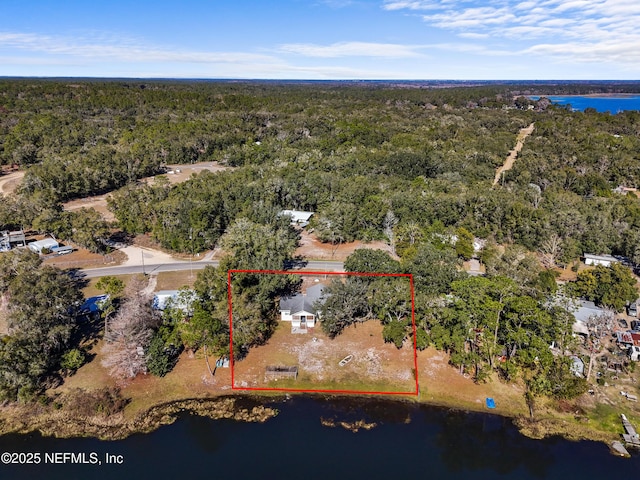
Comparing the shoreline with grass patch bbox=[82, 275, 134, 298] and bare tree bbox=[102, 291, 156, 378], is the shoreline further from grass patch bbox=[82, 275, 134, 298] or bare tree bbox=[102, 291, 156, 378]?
grass patch bbox=[82, 275, 134, 298]

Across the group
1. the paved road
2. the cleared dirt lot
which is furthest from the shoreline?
the paved road

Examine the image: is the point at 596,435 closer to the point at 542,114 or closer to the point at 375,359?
the point at 375,359

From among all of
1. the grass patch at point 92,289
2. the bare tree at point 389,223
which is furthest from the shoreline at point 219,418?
the bare tree at point 389,223

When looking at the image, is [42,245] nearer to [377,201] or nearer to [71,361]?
[71,361]

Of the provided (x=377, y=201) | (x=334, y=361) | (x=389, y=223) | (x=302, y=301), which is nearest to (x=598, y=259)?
(x=389, y=223)

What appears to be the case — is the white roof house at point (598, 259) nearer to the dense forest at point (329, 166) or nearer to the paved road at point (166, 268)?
the dense forest at point (329, 166)

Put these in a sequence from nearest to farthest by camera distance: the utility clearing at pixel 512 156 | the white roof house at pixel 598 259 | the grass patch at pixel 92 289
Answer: the grass patch at pixel 92 289, the white roof house at pixel 598 259, the utility clearing at pixel 512 156

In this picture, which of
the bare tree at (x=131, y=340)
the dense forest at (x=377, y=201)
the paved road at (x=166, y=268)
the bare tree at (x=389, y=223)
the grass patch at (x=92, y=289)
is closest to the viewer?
the bare tree at (x=131, y=340)

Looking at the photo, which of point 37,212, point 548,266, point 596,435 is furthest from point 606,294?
point 37,212
